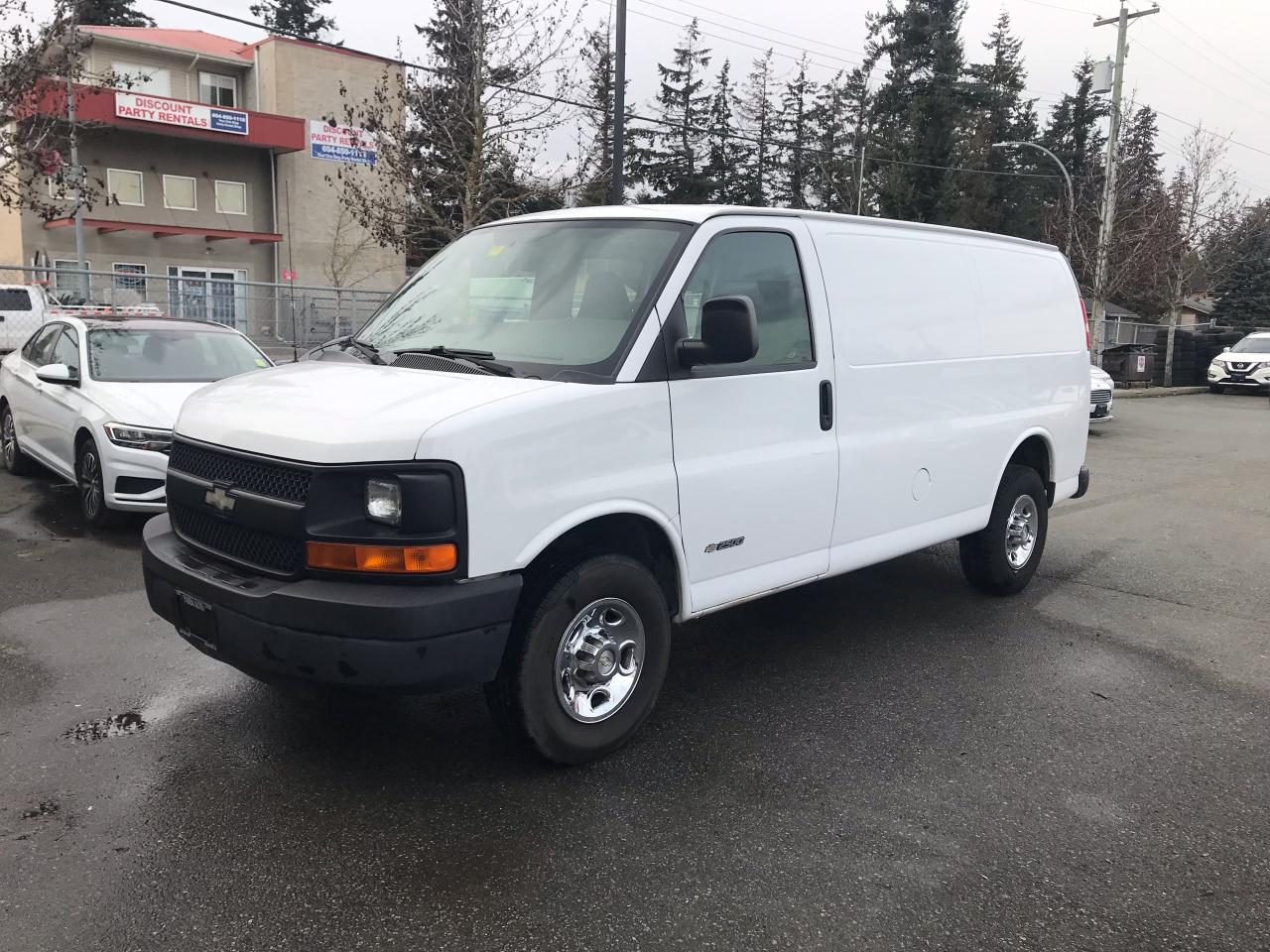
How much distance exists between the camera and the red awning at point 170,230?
33719mm

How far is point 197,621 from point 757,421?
7.53 feet

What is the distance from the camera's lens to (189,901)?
297 centimetres

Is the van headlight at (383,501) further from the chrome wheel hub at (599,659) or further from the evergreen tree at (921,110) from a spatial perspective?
the evergreen tree at (921,110)

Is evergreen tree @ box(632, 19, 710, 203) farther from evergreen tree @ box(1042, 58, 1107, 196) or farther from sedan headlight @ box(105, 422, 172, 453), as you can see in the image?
sedan headlight @ box(105, 422, 172, 453)

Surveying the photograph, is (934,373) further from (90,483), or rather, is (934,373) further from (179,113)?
(179,113)

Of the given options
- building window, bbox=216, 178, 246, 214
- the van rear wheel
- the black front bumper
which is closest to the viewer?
the black front bumper

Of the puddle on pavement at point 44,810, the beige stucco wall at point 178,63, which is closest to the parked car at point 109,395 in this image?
the puddle on pavement at point 44,810

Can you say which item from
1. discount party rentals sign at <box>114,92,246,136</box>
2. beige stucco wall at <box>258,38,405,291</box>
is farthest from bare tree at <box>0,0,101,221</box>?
beige stucco wall at <box>258,38,405,291</box>

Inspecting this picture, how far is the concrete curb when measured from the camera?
26273 millimetres

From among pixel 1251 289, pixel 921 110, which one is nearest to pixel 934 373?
pixel 921 110

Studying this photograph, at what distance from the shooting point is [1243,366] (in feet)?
92.2

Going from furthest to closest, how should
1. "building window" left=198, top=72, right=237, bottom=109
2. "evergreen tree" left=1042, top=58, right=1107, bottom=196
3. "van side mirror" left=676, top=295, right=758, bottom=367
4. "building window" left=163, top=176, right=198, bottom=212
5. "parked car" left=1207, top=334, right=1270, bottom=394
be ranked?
"evergreen tree" left=1042, top=58, right=1107, bottom=196 < "building window" left=198, top=72, right=237, bottom=109 < "building window" left=163, top=176, right=198, bottom=212 < "parked car" left=1207, top=334, right=1270, bottom=394 < "van side mirror" left=676, top=295, right=758, bottom=367

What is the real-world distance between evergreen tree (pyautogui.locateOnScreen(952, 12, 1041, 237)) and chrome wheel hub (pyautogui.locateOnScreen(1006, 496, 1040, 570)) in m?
46.6

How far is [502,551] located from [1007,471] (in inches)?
154
